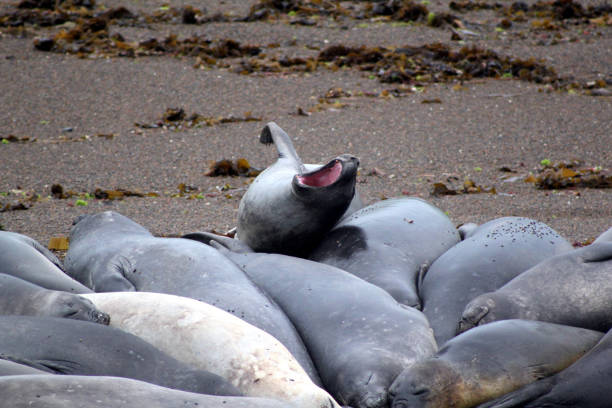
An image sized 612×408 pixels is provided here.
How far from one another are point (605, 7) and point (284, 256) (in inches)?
457

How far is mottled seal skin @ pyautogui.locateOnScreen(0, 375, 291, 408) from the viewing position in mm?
2033

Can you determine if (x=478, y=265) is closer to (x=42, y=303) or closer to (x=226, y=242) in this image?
(x=226, y=242)

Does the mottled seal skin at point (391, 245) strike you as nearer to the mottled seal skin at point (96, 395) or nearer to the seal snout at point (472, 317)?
the seal snout at point (472, 317)

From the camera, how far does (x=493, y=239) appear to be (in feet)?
13.1

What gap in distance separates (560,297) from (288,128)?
6.10m

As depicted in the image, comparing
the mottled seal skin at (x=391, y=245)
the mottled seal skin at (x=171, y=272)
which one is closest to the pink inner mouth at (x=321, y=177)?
the mottled seal skin at (x=391, y=245)

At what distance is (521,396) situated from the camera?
2.69 meters

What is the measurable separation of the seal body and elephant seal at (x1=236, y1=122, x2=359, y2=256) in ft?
1.32

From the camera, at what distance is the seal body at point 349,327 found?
2885mm

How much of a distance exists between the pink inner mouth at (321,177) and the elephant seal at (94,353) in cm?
165

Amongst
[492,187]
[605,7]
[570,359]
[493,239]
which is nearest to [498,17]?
[605,7]

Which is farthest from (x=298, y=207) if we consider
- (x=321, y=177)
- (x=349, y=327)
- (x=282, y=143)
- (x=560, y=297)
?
(x=560, y=297)

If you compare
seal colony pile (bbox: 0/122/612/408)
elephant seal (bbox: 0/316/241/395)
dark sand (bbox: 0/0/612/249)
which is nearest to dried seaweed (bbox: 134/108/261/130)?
dark sand (bbox: 0/0/612/249)

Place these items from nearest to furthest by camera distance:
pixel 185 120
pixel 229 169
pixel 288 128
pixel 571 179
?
pixel 571 179 → pixel 229 169 → pixel 288 128 → pixel 185 120
